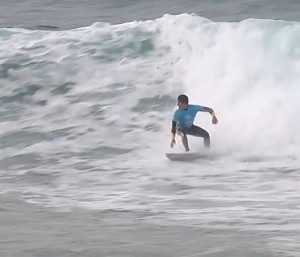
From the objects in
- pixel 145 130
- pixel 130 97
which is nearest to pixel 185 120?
pixel 145 130

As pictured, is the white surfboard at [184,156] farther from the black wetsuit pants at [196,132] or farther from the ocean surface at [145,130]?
the black wetsuit pants at [196,132]

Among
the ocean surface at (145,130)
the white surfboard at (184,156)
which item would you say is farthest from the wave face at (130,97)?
the white surfboard at (184,156)

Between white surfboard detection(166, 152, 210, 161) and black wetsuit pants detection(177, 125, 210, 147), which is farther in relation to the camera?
black wetsuit pants detection(177, 125, 210, 147)

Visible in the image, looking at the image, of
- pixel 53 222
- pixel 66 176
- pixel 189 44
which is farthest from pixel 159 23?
pixel 53 222

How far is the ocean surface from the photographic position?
10.2 metres

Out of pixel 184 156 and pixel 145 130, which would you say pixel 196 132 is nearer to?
pixel 184 156

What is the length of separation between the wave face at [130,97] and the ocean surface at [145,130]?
0.03 m

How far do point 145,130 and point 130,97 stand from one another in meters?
1.83

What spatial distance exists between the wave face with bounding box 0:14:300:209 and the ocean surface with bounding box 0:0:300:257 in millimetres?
30

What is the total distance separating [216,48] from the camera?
63.3 feet

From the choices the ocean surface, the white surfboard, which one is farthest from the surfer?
the white surfboard

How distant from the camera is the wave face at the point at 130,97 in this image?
1456 centimetres

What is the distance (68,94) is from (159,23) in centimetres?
315

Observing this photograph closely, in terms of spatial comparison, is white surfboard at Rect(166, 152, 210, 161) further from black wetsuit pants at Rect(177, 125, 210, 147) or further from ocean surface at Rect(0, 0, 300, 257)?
black wetsuit pants at Rect(177, 125, 210, 147)
